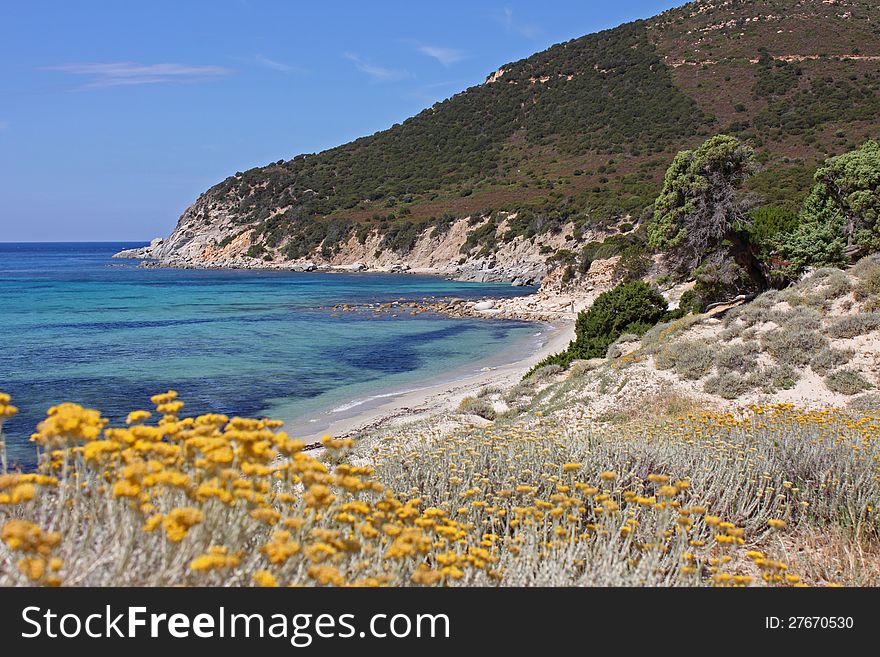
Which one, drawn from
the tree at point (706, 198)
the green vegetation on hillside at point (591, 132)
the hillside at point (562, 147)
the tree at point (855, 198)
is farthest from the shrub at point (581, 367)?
the green vegetation on hillside at point (591, 132)

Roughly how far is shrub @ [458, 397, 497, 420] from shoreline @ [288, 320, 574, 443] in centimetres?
71

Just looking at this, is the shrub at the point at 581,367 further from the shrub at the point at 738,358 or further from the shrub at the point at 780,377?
the shrub at the point at 780,377

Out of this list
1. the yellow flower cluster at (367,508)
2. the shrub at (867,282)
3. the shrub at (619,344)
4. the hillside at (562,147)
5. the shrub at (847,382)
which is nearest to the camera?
the yellow flower cluster at (367,508)

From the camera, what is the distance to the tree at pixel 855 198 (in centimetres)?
2172

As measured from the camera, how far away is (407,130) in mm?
109562

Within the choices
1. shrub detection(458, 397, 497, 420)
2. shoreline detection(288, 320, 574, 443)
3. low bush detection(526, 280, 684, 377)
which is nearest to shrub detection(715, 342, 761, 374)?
shrub detection(458, 397, 497, 420)

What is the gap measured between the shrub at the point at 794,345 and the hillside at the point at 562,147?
34704mm

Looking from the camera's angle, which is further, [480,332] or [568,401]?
[480,332]

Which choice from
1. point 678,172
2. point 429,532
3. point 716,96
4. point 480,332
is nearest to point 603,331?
point 678,172

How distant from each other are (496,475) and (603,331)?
15.7m

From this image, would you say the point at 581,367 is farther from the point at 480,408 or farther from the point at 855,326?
the point at 855,326

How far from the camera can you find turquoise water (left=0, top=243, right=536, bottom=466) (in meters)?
18.7

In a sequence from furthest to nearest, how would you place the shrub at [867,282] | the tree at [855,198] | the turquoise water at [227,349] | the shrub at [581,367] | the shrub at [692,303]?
1. the tree at [855,198]
2. the shrub at [692,303]
3. the turquoise water at [227,349]
4. the shrub at [581,367]
5. the shrub at [867,282]
